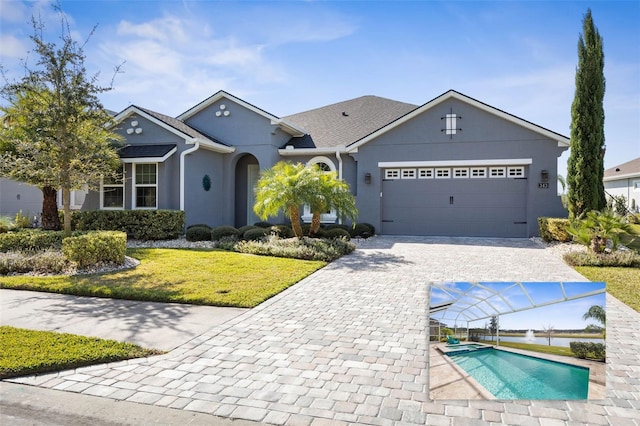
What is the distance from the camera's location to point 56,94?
10.7m

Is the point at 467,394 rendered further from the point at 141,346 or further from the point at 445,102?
the point at 445,102

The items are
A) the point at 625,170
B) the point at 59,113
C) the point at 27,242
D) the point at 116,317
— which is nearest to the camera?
the point at 116,317

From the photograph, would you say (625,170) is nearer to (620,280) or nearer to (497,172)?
(497,172)

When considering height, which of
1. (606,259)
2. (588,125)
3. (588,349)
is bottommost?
(606,259)

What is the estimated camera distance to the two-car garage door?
16.1 metres

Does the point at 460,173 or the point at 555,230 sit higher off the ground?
the point at 460,173

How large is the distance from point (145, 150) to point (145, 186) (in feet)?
4.42

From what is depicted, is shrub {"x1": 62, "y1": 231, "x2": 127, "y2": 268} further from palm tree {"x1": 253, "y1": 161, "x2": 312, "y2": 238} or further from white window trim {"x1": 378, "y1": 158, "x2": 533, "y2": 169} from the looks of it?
white window trim {"x1": 378, "y1": 158, "x2": 533, "y2": 169}

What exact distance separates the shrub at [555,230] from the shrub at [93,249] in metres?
12.6

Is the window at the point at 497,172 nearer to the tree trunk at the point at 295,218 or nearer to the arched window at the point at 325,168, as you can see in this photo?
the arched window at the point at 325,168

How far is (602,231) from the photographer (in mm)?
10836

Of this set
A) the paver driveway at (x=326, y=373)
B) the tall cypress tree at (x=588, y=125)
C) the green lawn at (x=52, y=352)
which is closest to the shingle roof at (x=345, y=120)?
the tall cypress tree at (x=588, y=125)

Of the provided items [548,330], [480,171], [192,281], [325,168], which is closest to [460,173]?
[480,171]

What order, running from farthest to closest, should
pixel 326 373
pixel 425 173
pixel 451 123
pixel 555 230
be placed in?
1. pixel 425 173
2. pixel 451 123
3. pixel 555 230
4. pixel 326 373
